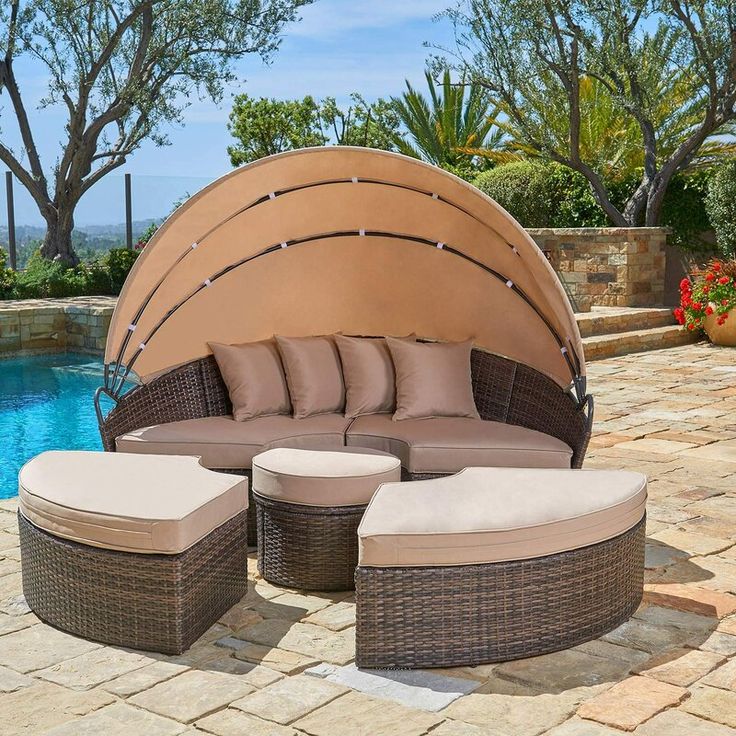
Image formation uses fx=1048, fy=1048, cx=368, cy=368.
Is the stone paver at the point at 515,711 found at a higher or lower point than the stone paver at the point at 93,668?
lower

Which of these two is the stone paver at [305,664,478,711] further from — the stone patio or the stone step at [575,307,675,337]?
the stone step at [575,307,675,337]

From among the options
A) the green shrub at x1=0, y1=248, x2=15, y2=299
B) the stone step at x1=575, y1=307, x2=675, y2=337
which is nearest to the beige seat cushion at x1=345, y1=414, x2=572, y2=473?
the stone step at x1=575, y1=307, x2=675, y2=337

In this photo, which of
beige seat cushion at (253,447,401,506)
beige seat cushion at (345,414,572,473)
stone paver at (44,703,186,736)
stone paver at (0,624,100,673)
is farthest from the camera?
beige seat cushion at (345,414,572,473)

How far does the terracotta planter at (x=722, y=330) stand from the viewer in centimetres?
1101

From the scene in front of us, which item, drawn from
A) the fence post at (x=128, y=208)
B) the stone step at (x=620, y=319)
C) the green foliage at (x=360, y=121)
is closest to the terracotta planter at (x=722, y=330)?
the stone step at (x=620, y=319)

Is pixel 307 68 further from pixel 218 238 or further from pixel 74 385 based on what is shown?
pixel 218 238

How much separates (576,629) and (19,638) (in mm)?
1924

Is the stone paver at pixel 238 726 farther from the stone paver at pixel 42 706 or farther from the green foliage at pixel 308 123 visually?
the green foliage at pixel 308 123

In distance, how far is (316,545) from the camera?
13.4 ft

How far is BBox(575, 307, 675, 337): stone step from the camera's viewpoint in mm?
11102

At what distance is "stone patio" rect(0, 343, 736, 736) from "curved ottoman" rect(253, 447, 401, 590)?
9 centimetres

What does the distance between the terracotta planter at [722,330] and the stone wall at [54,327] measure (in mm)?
7055

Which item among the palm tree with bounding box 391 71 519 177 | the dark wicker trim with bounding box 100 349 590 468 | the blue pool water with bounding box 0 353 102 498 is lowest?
the blue pool water with bounding box 0 353 102 498

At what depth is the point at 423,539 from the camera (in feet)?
11.0
